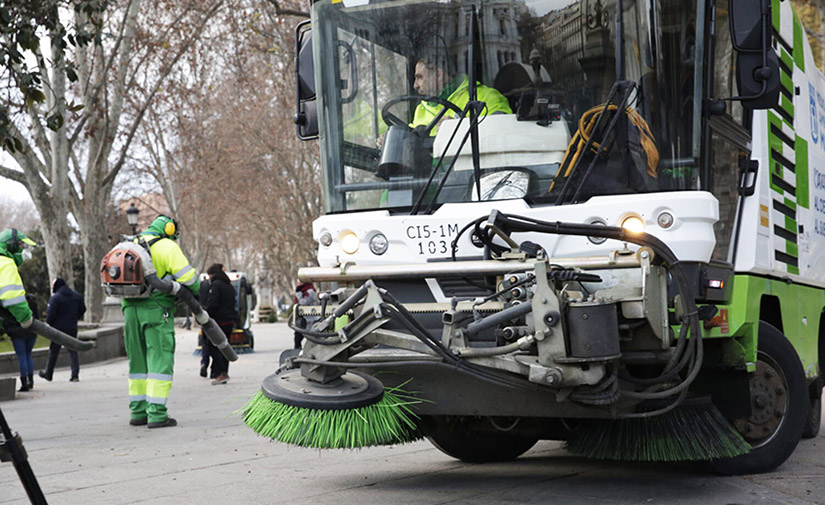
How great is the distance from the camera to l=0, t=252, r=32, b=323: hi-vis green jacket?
1041cm

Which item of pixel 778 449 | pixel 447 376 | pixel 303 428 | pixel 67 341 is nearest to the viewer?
pixel 303 428

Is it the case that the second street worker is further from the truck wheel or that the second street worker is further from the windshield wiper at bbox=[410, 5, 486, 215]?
the truck wheel

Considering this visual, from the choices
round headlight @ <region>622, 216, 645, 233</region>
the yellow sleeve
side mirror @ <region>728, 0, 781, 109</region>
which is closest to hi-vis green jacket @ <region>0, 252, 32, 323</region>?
the yellow sleeve

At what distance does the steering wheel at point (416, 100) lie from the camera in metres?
6.34

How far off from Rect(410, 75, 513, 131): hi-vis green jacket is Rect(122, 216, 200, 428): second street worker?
4206 millimetres

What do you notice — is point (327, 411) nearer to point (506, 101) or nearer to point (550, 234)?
point (550, 234)

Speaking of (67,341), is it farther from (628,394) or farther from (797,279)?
(797,279)

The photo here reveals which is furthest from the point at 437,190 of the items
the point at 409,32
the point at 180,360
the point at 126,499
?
the point at 180,360

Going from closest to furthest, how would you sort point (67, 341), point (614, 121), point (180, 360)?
point (614, 121) → point (67, 341) → point (180, 360)

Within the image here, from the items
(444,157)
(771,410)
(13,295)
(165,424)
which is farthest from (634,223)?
(13,295)

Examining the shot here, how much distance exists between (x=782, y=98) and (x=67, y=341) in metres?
4.96

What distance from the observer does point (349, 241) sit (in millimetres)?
6367

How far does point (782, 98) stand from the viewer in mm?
7465

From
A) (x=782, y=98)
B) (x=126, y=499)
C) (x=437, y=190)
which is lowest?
(x=126, y=499)
